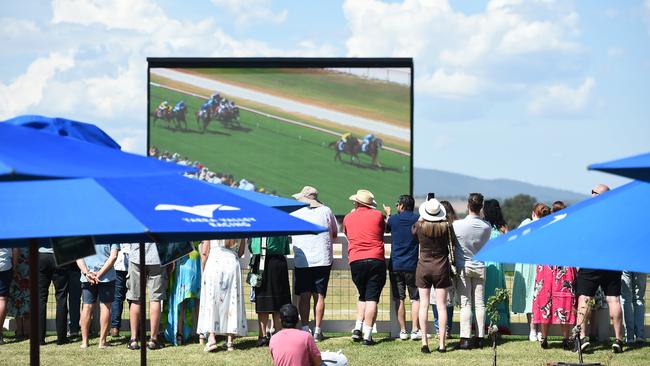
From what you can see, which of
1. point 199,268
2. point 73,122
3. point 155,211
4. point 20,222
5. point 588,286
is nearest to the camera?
point 20,222

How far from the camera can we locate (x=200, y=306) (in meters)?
12.8

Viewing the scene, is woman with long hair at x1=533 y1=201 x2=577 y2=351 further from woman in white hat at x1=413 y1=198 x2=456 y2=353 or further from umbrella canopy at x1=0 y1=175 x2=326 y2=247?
umbrella canopy at x1=0 y1=175 x2=326 y2=247

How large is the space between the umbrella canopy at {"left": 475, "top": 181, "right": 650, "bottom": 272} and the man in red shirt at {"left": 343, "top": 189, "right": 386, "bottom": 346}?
6.76 meters

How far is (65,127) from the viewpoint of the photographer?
7289 millimetres

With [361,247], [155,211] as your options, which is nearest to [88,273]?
[361,247]

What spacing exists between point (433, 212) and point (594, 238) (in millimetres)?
6604

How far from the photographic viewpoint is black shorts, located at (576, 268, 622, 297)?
12.1 metres

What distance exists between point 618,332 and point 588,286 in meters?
0.63

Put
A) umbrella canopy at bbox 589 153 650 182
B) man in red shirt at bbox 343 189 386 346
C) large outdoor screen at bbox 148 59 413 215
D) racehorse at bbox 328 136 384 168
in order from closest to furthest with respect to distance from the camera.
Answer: umbrella canopy at bbox 589 153 650 182 → man in red shirt at bbox 343 189 386 346 → large outdoor screen at bbox 148 59 413 215 → racehorse at bbox 328 136 384 168

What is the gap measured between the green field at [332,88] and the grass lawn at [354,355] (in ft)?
79.5

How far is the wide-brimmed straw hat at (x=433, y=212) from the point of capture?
12438 mm

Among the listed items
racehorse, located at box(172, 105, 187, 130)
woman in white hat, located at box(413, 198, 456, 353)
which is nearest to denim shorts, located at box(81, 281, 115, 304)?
woman in white hat, located at box(413, 198, 456, 353)

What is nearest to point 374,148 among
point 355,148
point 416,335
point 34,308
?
→ point 355,148

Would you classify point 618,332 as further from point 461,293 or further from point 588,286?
point 461,293
